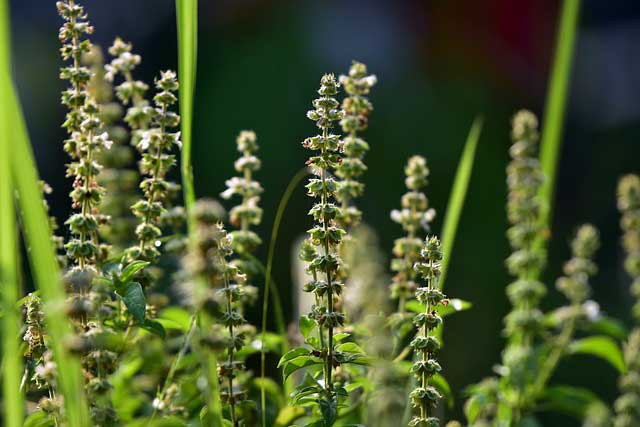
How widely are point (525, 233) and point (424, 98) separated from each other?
10.9 feet

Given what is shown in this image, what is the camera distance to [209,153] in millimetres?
4258

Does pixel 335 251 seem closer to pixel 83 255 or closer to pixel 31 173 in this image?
pixel 83 255

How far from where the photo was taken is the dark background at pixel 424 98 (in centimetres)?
419

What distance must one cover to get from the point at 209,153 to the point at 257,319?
132 cm

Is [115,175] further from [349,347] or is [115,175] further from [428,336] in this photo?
[428,336]

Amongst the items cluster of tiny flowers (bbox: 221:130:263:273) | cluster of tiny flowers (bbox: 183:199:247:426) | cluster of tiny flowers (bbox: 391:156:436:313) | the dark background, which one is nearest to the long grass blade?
cluster of tiny flowers (bbox: 183:199:247:426)

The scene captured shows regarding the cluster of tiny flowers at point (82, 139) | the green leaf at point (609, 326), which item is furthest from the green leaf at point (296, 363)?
the green leaf at point (609, 326)

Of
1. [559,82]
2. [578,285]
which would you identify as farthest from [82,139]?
[578,285]

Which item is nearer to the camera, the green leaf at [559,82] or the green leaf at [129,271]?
the green leaf at [129,271]

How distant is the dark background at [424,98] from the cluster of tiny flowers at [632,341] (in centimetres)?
169

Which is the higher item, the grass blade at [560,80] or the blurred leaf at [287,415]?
the grass blade at [560,80]

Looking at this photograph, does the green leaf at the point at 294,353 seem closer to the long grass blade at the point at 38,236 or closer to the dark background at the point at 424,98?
the long grass blade at the point at 38,236

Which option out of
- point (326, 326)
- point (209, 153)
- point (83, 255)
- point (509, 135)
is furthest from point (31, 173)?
point (509, 135)

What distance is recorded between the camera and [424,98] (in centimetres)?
499
